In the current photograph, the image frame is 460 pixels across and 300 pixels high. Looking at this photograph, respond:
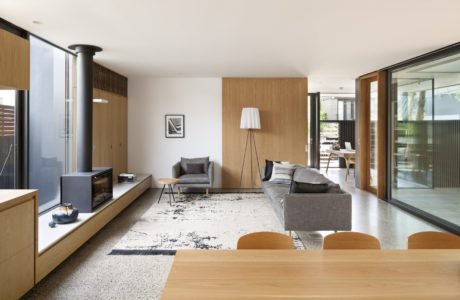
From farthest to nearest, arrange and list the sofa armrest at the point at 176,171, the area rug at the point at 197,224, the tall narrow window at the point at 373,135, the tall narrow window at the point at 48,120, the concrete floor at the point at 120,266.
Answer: the tall narrow window at the point at 373,135
the sofa armrest at the point at 176,171
the tall narrow window at the point at 48,120
the area rug at the point at 197,224
the concrete floor at the point at 120,266

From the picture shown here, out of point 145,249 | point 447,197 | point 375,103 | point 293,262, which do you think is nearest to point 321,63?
point 375,103

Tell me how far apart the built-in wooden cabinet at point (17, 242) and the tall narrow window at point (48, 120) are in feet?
5.93

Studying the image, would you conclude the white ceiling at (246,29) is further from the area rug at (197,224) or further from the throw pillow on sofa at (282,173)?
the area rug at (197,224)

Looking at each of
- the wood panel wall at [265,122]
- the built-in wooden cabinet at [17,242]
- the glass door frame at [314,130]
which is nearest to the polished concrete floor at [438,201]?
the wood panel wall at [265,122]

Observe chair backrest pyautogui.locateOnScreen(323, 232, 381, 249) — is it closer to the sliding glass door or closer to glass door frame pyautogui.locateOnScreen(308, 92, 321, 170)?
the sliding glass door

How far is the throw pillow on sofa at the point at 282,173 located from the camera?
20.3 feet

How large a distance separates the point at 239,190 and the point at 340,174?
4.48 meters

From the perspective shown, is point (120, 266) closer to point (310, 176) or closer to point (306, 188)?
point (306, 188)

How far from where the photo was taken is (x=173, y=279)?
1.56m

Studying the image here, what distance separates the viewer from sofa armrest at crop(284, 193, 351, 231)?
158 inches

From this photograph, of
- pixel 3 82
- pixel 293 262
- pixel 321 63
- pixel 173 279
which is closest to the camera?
pixel 173 279

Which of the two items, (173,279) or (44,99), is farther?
(44,99)

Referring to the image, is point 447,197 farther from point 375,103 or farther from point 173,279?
point 173,279

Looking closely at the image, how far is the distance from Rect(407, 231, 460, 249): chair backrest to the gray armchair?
198 inches
